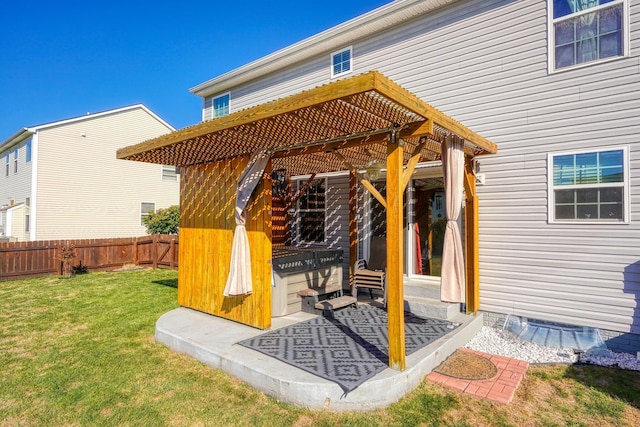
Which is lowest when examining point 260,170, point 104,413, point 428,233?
point 104,413

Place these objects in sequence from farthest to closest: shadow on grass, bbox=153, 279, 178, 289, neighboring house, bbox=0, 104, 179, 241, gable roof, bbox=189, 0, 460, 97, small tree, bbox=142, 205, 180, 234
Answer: small tree, bbox=142, 205, 180, 234, neighboring house, bbox=0, 104, 179, 241, shadow on grass, bbox=153, 279, 178, 289, gable roof, bbox=189, 0, 460, 97

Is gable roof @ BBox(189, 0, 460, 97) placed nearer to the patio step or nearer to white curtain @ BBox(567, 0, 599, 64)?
white curtain @ BBox(567, 0, 599, 64)

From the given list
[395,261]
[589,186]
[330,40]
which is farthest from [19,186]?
[589,186]

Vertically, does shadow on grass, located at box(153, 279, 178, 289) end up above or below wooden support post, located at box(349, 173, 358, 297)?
below

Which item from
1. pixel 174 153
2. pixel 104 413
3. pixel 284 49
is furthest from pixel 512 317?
pixel 284 49

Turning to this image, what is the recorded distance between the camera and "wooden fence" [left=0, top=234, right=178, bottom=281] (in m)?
10.1

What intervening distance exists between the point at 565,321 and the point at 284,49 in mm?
7543

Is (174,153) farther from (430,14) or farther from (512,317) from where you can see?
(512,317)

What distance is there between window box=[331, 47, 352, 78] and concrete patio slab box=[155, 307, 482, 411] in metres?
5.23

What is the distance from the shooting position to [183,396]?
11.6ft

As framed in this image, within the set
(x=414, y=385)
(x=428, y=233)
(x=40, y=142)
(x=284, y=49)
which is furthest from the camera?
(x=40, y=142)

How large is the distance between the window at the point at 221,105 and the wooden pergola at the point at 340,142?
4336 mm

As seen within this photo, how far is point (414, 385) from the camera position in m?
3.65

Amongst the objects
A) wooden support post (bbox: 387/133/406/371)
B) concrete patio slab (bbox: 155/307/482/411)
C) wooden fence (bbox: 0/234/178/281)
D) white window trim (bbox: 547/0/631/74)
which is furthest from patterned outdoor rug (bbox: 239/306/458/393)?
wooden fence (bbox: 0/234/178/281)
